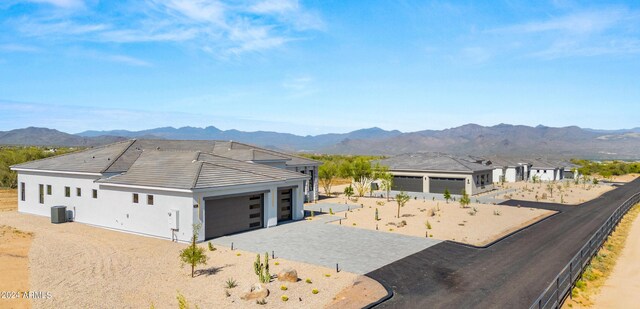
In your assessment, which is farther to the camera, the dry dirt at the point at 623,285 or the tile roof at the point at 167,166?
the tile roof at the point at 167,166

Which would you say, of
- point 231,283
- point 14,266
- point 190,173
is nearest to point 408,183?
point 190,173

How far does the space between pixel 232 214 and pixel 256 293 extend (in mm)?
11105

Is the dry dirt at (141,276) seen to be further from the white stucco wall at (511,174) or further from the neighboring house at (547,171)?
the neighboring house at (547,171)

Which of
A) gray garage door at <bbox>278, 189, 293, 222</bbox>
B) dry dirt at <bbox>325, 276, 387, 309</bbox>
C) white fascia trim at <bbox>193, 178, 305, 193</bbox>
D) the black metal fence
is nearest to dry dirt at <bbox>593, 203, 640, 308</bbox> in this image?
the black metal fence

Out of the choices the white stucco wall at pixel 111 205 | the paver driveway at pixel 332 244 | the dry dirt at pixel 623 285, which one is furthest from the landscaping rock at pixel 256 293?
the dry dirt at pixel 623 285

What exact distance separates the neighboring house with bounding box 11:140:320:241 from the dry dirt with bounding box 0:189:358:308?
2086 millimetres

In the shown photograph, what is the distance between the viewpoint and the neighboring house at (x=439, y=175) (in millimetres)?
50406

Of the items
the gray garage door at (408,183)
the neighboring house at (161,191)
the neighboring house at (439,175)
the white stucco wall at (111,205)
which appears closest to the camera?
the white stucco wall at (111,205)

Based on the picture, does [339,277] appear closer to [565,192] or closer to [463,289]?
[463,289]

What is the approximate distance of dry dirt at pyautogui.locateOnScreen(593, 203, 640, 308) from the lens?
15070 millimetres

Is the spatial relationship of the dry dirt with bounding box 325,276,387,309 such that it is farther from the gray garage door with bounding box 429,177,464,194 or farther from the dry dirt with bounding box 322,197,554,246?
the gray garage door with bounding box 429,177,464,194

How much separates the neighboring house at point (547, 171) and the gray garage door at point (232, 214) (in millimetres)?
63086

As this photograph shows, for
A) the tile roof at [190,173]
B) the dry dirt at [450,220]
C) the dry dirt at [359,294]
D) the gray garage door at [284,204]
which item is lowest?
the dry dirt at [450,220]

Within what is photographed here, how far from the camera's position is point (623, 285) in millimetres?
17125
